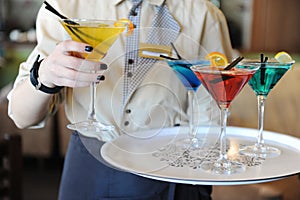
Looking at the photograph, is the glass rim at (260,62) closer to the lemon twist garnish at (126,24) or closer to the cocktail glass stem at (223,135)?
the cocktail glass stem at (223,135)

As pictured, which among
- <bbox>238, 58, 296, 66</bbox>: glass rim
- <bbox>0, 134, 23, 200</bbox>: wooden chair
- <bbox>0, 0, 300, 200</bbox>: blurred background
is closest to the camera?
<bbox>238, 58, 296, 66</bbox>: glass rim

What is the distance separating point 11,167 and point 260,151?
0.98 m

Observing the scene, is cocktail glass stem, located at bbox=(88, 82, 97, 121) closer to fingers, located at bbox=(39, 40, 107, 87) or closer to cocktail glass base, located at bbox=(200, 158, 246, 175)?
fingers, located at bbox=(39, 40, 107, 87)

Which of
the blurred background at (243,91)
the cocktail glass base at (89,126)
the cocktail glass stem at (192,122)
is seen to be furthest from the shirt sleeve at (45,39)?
the blurred background at (243,91)

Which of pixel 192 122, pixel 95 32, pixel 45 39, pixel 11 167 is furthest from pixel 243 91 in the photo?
pixel 95 32

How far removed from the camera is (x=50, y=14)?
1211 mm

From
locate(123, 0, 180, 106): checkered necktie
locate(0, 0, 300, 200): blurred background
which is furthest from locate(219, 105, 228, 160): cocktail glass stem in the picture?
locate(0, 0, 300, 200): blurred background

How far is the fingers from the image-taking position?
100 centimetres

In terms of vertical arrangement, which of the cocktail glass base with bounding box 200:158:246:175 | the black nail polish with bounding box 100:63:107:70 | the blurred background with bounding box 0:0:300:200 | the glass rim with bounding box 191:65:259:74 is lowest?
the blurred background with bounding box 0:0:300:200

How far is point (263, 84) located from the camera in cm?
117

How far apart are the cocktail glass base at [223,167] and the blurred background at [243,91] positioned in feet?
3.82

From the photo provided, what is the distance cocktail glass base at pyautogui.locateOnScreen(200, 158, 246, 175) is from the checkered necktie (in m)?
0.27

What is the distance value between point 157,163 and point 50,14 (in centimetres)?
46

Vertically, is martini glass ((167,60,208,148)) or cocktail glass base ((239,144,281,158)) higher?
martini glass ((167,60,208,148))
